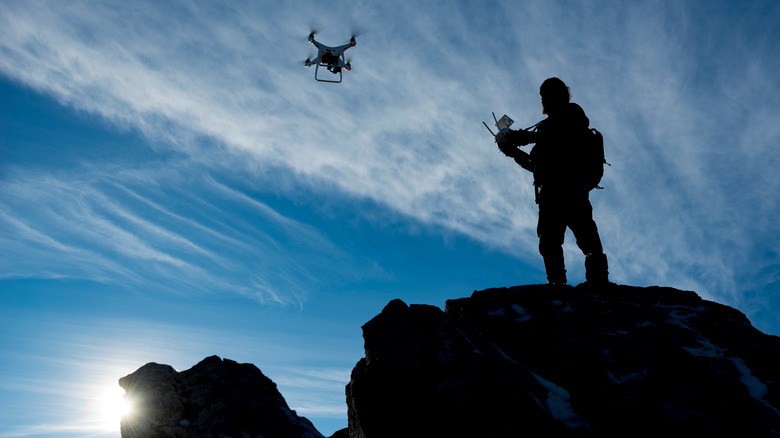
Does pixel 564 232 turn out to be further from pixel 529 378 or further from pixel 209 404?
pixel 209 404

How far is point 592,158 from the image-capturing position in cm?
887

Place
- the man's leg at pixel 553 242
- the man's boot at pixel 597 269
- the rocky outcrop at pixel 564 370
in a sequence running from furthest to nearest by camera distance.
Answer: the man's leg at pixel 553 242, the man's boot at pixel 597 269, the rocky outcrop at pixel 564 370

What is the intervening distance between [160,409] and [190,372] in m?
0.94

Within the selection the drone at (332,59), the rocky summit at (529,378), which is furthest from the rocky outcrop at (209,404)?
the drone at (332,59)

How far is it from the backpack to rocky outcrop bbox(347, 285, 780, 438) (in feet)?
7.46

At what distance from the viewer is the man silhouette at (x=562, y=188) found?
880 centimetres

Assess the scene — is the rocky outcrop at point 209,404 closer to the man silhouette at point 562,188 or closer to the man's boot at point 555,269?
the man's boot at point 555,269

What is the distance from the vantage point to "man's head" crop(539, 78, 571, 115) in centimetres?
895

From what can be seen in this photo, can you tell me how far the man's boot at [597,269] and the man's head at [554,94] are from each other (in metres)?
2.82

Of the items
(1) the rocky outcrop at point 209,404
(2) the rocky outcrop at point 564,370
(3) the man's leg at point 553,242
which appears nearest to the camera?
(2) the rocky outcrop at point 564,370

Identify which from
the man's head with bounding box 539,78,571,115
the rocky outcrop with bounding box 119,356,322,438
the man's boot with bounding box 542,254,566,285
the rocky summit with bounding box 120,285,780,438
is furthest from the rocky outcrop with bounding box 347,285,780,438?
the man's head with bounding box 539,78,571,115

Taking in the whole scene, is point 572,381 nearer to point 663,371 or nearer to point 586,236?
point 663,371

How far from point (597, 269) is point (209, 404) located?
272 inches

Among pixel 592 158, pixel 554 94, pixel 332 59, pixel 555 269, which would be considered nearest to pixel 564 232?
pixel 555 269
